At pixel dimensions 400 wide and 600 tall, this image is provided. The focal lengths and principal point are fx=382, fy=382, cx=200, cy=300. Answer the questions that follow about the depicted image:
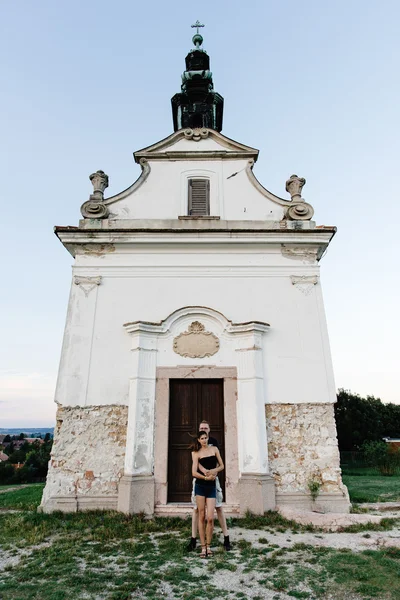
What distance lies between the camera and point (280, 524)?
652cm

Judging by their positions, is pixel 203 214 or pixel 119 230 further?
pixel 203 214

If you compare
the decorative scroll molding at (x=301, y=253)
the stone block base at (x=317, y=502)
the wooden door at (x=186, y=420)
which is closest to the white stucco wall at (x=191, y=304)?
the decorative scroll molding at (x=301, y=253)

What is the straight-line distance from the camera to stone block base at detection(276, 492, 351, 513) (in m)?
7.31

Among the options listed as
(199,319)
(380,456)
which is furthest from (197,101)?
(380,456)

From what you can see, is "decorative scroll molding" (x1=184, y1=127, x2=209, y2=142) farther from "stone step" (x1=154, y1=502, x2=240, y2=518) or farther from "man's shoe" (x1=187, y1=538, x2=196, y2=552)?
"man's shoe" (x1=187, y1=538, x2=196, y2=552)

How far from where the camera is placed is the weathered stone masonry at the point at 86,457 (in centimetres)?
743

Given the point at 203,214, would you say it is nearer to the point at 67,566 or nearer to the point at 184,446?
the point at 184,446

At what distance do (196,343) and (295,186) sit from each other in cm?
489

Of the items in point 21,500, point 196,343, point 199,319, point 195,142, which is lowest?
point 21,500

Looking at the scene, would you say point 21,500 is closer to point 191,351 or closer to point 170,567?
point 191,351

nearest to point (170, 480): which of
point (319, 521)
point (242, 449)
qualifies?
point (242, 449)

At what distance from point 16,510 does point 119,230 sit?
6.48 metres

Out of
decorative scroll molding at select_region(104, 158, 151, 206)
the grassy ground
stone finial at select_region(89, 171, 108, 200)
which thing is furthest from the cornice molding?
the grassy ground

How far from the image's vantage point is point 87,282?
8852 millimetres
